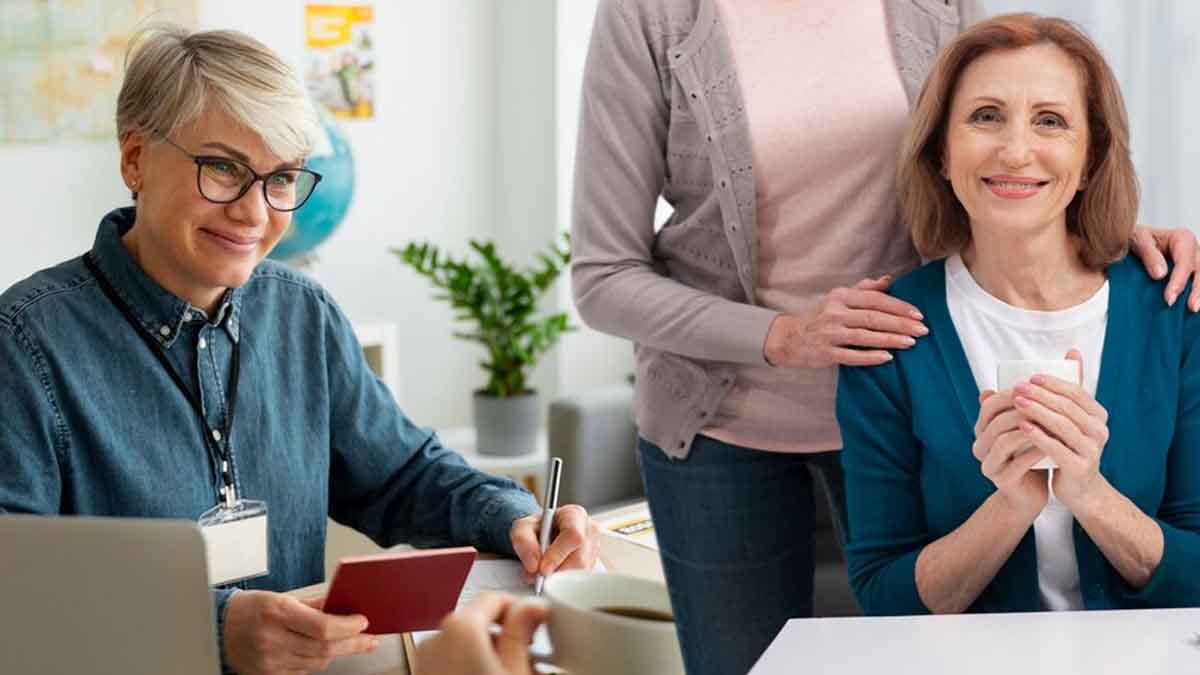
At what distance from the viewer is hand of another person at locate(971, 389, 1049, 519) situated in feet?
4.73

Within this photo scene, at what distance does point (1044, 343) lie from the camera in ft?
5.45

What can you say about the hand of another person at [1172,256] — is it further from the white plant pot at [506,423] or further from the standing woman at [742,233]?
the white plant pot at [506,423]

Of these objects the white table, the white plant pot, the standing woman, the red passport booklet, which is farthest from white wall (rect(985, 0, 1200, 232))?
the white plant pot

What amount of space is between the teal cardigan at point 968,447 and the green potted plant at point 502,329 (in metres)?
2.55

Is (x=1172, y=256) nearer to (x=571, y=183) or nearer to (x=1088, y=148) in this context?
(x=1088, y=148)

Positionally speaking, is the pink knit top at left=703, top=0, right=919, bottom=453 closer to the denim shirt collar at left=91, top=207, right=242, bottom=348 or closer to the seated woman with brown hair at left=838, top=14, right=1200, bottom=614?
the seated woman with brown hair at left=838, top=14, right=1200, bottom=614

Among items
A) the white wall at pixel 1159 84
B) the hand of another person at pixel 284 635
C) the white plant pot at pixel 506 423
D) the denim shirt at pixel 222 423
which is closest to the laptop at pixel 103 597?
the hand of another person at pixel 284 635

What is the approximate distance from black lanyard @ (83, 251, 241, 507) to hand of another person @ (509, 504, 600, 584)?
340 mm

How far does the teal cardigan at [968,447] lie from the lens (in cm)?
160

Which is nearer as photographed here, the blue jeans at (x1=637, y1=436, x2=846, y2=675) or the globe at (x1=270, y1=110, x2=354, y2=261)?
the blue jeans at (x1=637, y1=436, x2=846, y2=675)

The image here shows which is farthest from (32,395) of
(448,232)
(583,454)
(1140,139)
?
(448,232)

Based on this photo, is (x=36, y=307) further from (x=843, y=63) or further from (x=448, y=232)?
(x=448, y=232)

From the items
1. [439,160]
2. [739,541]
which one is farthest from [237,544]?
[439,160]

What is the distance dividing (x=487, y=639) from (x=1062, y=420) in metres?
0.90
